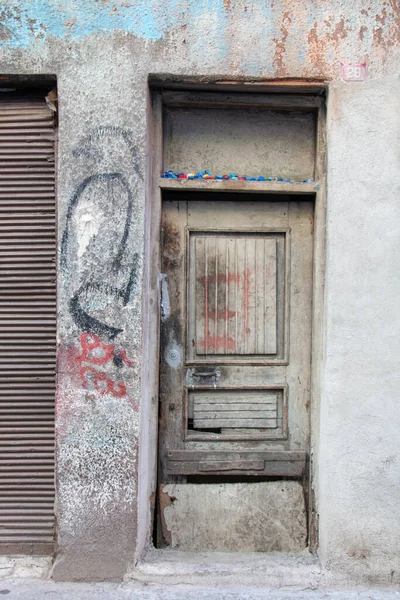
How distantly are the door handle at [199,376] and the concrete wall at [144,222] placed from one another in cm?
44

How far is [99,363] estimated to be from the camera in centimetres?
321

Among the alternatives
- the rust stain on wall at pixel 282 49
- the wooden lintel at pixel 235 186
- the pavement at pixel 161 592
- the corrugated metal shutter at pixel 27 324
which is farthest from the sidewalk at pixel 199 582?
the rust stain on wall at pixel 282 49

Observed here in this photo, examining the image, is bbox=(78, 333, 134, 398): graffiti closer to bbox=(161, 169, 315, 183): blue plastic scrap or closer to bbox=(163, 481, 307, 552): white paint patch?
bbox=(163, 481, 307, 552): white paint patch

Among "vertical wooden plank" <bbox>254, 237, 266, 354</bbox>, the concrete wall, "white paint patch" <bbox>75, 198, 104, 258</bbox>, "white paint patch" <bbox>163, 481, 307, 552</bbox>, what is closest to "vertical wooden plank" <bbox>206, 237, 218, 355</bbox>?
"vertical wooden plank" <bbox>254, 237, 266, 354</bbox>

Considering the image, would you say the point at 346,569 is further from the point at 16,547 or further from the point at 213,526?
the point at 16,547

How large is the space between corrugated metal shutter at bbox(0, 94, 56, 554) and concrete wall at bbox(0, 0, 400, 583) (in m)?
0.24

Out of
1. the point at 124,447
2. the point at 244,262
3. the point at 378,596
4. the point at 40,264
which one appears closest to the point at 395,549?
the point at 378,596

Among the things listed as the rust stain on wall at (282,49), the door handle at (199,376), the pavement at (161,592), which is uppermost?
the rust stain on wall at (282,49)

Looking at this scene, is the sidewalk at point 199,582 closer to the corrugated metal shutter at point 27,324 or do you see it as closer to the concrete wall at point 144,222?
the concrete wall at point 144,222

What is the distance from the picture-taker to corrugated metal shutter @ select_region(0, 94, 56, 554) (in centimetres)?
341

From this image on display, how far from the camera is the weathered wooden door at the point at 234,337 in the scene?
355 centimetres

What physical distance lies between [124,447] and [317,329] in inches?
54.2

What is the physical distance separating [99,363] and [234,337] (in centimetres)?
89

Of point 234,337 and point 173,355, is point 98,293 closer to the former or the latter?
point 173,355
